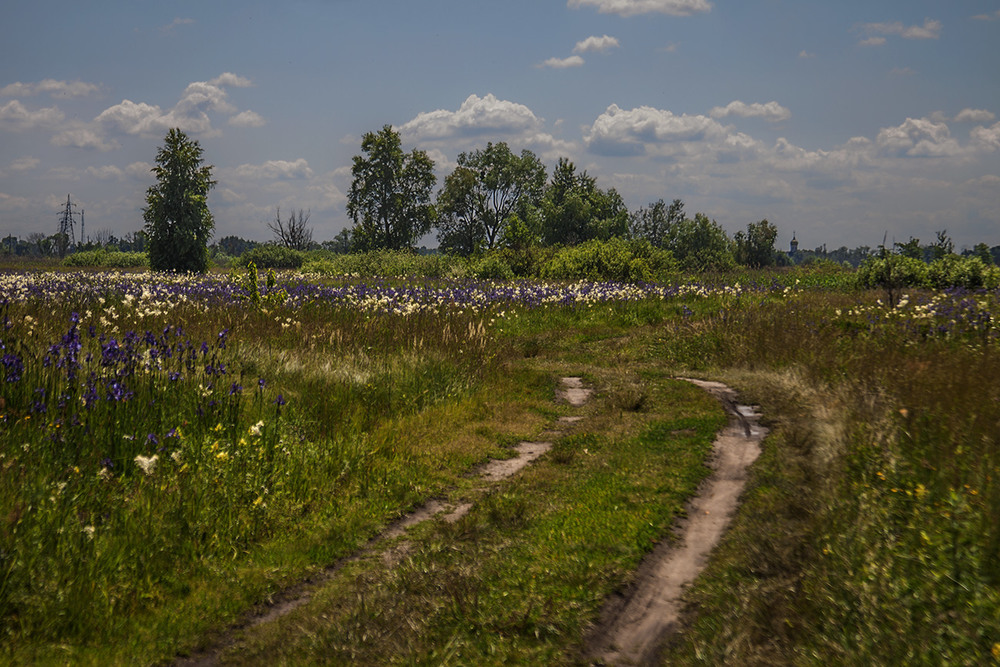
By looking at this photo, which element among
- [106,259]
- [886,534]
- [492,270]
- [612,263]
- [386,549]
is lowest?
[386,549]

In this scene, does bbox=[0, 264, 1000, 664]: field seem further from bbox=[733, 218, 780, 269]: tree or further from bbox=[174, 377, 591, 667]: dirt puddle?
bbox=[733, 218, 780, 269]: tree

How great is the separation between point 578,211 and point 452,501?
5966cm

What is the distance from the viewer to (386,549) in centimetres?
553

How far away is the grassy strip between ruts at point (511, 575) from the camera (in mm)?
4070

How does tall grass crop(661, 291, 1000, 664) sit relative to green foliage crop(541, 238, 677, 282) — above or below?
below

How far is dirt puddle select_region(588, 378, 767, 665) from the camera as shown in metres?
4.11

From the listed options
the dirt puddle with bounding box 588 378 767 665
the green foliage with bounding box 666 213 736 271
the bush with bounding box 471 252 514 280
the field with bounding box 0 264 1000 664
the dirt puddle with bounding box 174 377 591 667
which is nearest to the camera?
the field with bounding box 0 264 1000 664

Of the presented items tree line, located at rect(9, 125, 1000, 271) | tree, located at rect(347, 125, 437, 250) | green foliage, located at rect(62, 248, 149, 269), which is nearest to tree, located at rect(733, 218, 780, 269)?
tree line, located at rect(9, 125, 1000, 271)

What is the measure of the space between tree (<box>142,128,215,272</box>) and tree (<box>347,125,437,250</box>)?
26479 millimetres

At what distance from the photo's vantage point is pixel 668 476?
706 centimetres

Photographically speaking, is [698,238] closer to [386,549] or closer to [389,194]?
[389,194]

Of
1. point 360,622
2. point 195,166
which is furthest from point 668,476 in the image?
point 195,166

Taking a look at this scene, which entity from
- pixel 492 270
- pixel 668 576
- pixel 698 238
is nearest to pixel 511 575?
pixel 668 576

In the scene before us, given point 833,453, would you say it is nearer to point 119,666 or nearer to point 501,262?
point 119,666
